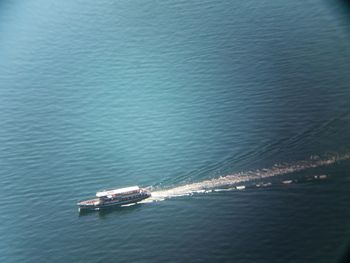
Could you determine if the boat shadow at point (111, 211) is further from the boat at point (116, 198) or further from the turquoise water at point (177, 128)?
the boat at point (116, 198)

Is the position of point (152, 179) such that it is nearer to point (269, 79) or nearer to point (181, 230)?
point (181, 230)

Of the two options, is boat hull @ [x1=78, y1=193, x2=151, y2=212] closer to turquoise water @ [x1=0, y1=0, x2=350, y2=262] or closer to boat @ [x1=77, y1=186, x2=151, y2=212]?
boat @ [x1=77, y1=186, x2=151, y2=212]

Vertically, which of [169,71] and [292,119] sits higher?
[169,71]

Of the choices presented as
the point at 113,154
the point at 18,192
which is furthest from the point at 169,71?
the point at 18,192

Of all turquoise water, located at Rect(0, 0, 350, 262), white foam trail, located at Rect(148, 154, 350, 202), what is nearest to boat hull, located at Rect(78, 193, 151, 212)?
turquoise water, located at Rect(0, 0, 350, 262)

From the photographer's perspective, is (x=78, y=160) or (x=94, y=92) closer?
(x=78, y=160)

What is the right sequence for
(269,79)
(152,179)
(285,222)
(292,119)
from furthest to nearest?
(269,79), (292,119), (152,179), (285,222)

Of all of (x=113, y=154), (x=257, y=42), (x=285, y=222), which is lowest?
(x=285, y=222)
